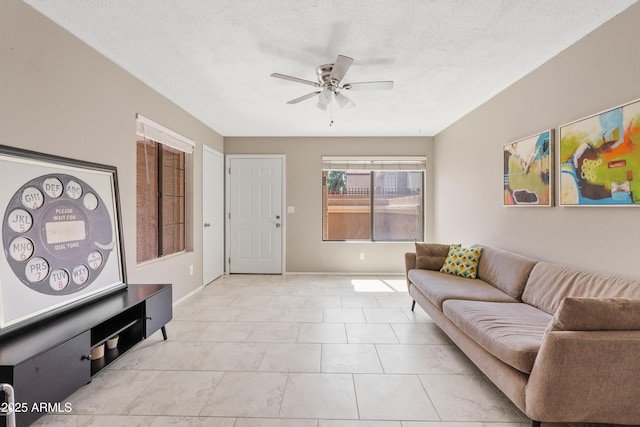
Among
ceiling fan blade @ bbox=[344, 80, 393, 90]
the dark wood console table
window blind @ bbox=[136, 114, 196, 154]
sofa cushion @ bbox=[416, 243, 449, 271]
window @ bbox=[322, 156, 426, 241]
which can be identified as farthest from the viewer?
window @ bbox=[322, 156, 426, 241]

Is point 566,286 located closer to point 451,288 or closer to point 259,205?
point 451,288

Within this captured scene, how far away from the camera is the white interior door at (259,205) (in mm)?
5469

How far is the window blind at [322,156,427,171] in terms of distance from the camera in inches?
214

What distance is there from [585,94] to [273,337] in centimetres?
315

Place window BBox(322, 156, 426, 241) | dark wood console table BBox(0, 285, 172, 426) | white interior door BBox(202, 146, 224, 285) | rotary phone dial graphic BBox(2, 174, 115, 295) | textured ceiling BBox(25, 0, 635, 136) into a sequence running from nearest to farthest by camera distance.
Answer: dark wood console table BBox(0, 285, 172, 426)
rotary phone dial graphic BBox(2, 174, 115, 295)
textured ceiling BBox(25, 0, 635, 136)
white interior door BBox(202, 146, 224, 285)
window BBox(322, 156, 426, 241)

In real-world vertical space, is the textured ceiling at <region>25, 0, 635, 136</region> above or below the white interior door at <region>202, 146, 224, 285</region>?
above

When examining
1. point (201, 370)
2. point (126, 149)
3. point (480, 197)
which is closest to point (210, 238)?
point (126, 149)

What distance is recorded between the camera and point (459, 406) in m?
1.92

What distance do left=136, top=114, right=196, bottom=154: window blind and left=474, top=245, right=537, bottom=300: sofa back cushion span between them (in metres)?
3.72

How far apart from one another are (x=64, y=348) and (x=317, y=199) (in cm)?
417

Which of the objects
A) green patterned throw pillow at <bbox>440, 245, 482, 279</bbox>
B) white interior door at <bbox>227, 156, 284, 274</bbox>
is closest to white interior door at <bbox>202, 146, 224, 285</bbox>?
white interior door at <bbox>227, 156, 284, 274</bbox>

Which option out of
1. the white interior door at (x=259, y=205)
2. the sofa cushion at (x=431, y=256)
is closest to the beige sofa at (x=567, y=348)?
the sofa cushion at (x=431, y=256)

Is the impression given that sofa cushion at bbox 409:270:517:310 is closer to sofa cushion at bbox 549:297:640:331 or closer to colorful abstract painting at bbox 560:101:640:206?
colorful abstract painting at bbox 560:101:640:206

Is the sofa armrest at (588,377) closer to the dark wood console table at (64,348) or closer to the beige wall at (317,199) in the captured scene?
the dark wood console table at (64,348)
